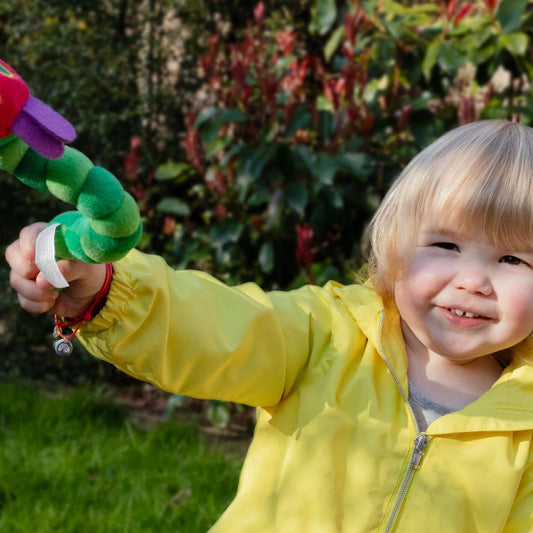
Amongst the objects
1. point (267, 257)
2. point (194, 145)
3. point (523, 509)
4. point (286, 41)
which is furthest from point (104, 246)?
point (286, 41)

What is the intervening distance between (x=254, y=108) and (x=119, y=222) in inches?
94.6

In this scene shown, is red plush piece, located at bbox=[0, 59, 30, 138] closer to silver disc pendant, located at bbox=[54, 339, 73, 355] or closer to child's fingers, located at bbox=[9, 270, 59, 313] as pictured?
child's fingers, located at bbox=[9, 270, 59, 313]

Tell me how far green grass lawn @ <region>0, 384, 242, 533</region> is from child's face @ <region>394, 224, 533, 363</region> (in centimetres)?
150

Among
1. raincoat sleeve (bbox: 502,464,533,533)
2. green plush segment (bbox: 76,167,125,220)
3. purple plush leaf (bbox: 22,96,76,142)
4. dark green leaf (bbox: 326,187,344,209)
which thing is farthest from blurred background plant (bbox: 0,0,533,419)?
purple plush leaf (bbox: 22,96,76,142)

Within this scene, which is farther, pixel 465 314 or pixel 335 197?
pixel 335 197

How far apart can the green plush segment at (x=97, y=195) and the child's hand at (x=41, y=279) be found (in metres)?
0.15

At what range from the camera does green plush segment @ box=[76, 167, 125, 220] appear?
1.03 meters

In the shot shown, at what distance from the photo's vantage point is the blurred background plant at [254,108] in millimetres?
3191

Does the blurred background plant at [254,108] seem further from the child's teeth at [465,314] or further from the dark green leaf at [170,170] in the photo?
the child's teeth at [465,314]

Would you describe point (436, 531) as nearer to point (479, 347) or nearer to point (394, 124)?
point (479, 347)

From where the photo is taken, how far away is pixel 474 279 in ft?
4.90

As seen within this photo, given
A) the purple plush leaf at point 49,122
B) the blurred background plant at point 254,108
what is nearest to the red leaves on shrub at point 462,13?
the blurred background plant at point 254,108

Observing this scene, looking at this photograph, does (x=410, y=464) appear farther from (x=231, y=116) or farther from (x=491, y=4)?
(x=491, y=4)

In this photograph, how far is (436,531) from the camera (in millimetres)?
1486
